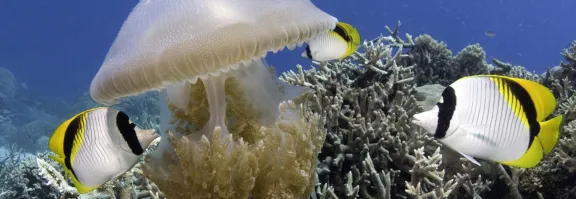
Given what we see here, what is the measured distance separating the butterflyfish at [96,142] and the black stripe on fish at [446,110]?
156cm

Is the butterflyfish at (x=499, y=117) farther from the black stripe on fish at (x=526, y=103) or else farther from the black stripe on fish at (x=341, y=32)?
the black stripe on fish at (x=341, y=32)

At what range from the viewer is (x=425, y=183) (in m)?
3.49

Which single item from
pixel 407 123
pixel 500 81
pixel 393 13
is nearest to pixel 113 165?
pixel 500 81

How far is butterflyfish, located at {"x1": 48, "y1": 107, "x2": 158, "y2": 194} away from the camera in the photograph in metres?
2.35

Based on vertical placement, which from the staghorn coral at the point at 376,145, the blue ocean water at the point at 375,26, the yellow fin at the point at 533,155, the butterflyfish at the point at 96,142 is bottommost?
the blue ocean water at the point at 375,26

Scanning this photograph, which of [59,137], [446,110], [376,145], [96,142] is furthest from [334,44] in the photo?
[59,137]

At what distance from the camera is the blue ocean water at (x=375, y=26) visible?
283 feet

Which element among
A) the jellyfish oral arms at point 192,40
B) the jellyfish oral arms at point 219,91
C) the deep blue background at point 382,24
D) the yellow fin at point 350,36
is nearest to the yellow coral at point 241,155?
the jellyfish oral arms at point 219,91

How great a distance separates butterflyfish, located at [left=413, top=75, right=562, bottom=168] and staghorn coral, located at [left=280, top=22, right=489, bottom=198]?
1227 mm

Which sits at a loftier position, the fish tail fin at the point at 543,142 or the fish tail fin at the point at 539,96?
the fish tail fin at the point at 539,96

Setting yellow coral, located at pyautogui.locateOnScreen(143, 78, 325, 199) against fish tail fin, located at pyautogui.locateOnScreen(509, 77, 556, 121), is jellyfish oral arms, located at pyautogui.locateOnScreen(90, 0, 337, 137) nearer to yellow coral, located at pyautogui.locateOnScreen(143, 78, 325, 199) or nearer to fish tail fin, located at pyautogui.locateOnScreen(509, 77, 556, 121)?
yellow coral, located at pyautogui.locateOnScreen(143, 78, 325, 199)

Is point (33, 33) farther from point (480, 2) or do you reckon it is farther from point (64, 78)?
point (480, 2)

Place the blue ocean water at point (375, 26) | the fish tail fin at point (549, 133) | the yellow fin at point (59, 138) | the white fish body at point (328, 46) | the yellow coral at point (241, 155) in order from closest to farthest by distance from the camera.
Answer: the fish tail fin at point (549, 133)
the yellow coral at point (241, 155)
the yellow fin at point (59, 138)
the white fish body at point (328, 46)
the blue ocean water at point (375, 26)

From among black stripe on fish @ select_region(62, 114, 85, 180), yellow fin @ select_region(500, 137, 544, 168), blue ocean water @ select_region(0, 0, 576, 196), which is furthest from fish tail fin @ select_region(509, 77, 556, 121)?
blue ocean water @ select_region(0, 0, 576, 196)
